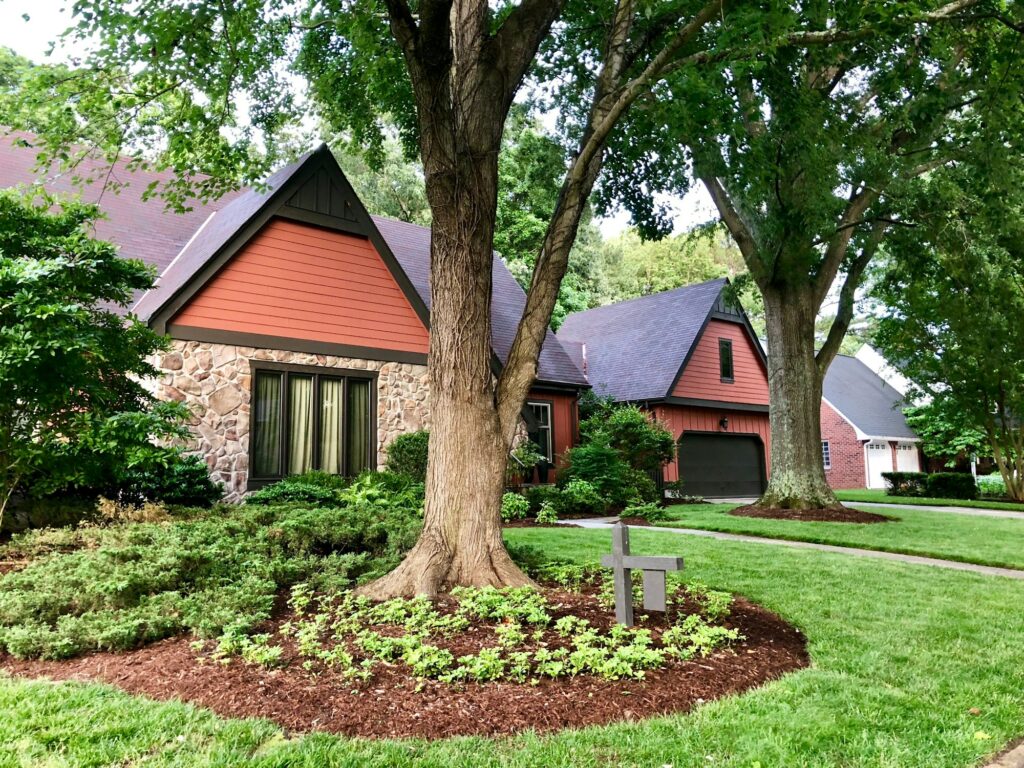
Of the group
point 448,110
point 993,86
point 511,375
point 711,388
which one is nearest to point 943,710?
point 511,375

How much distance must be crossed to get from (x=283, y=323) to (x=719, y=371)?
46.4 feet

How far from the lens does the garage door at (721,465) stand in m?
21.0

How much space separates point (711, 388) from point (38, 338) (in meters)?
18.2

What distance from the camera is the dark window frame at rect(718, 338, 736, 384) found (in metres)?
21.9

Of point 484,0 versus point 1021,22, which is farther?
point 1021,22

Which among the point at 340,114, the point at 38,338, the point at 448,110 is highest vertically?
the point at 340,114

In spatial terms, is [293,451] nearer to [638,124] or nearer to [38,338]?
[38,338]

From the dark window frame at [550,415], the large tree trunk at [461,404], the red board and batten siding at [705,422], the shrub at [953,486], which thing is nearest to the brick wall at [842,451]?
the shrub at [953,486]

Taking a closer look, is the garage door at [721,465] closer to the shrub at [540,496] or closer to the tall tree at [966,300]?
the tall tree at [966,300]

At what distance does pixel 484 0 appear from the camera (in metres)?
5.81

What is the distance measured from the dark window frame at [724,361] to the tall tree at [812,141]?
19.5 feet

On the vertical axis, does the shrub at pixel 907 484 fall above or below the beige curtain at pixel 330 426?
below

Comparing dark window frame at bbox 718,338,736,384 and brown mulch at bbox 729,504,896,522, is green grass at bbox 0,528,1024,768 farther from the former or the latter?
dark window frame at bbox 718,338,736,384

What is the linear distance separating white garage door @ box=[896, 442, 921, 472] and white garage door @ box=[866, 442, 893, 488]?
64 centimetres
